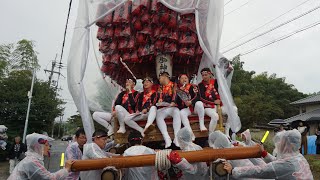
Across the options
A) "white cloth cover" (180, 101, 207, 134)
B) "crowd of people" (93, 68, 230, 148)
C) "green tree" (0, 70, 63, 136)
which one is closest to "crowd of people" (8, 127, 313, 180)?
"crowd of people" (93, 68, 230, 148)

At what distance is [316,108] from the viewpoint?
22.6m

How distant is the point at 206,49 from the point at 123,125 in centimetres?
170

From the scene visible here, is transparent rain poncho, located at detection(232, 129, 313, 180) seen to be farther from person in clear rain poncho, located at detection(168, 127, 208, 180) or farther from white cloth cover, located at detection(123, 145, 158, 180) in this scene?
white cloth cover, located at detection(123, 145, 158, 180)

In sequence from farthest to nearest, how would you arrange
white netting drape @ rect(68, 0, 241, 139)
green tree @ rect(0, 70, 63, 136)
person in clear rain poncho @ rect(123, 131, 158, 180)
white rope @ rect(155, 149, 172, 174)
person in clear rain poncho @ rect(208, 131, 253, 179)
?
green tree @ rect(0, 70, 63, 136), white netting drape @ rect(68, 0, 241, 139), person in clear rain poncho @ rect(123, 131, 158, 180), person in clear rain poncho @ rect(208, 131, 253, 179), white rope @ rect(155, 149, 172, 174)

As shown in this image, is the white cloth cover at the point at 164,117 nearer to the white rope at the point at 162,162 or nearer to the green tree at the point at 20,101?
the white rope at the point at 162,162

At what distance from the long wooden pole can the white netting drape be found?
1031 mm

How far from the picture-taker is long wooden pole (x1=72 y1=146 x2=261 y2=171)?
3.56 meters

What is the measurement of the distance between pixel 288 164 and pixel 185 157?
1.04m

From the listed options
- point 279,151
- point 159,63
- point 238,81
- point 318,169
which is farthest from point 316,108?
point 279,151

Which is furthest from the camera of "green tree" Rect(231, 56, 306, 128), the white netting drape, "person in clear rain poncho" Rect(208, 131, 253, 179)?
"green tree" Rect(231, 56, 306, 128)

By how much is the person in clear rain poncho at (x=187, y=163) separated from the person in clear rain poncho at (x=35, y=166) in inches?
46.3

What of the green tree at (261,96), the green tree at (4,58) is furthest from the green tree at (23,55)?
the green tree at (261,96)

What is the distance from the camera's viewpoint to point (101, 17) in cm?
491

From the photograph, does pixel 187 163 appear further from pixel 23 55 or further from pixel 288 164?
pixel 23 55
